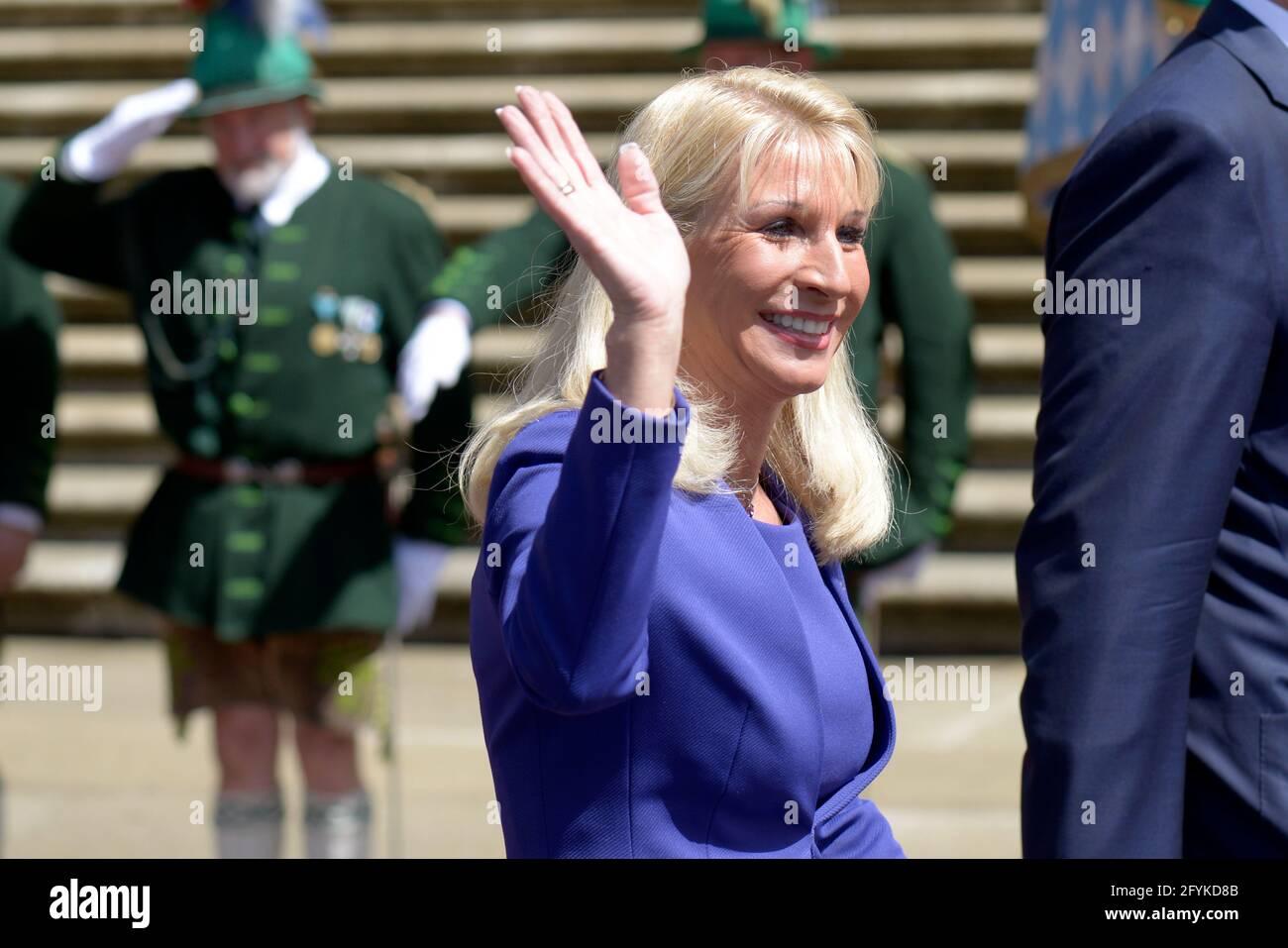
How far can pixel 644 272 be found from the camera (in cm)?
165

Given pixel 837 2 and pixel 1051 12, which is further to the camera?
pixel 837 2

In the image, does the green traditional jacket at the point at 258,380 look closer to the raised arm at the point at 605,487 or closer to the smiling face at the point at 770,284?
the smiling face at the point at 770,284

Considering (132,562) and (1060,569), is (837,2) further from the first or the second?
(1060,569)

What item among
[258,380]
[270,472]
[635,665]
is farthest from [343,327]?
[635,665]

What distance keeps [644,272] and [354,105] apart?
24.1 feet

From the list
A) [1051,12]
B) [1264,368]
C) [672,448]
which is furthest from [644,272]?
[1051,12]

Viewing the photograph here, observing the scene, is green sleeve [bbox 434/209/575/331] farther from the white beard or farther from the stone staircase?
the stone staircase

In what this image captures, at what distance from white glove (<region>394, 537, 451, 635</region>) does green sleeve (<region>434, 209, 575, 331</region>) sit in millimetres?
561

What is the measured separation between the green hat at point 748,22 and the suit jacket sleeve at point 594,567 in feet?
9.35

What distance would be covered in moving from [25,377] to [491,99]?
4.76m

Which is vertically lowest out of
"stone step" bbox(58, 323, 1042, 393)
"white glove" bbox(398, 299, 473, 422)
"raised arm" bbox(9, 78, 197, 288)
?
"stone step" bbox(58, 323, 1042, 393)

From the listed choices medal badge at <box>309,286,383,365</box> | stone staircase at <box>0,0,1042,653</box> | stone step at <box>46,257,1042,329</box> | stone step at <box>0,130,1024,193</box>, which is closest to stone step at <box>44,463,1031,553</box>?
stone staircase at <box>0,0,1042,653</box>

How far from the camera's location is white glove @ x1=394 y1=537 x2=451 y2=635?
444 centimetres

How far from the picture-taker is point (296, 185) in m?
4.42
